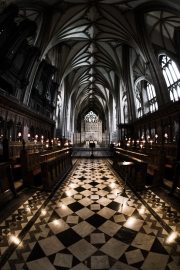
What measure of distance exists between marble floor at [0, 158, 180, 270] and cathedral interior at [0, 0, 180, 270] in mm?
16

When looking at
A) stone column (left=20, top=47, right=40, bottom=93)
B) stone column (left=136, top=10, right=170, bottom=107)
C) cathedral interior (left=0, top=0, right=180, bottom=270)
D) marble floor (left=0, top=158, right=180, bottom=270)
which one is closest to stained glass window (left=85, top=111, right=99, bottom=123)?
cathedral interior (left=0, top=0, right=180, bottom=270)

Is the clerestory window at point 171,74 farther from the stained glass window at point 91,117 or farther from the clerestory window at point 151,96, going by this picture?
the stained glass window at point 91,117

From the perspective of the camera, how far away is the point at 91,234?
2.26 meters

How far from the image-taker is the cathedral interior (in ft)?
6.47

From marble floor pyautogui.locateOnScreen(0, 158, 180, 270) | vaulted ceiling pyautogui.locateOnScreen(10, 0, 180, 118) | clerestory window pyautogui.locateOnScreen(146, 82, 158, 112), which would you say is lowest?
marble floor pyautogui.locateOnScreen(0, 158, 180, 270)

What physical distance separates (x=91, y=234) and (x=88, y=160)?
30.6ft

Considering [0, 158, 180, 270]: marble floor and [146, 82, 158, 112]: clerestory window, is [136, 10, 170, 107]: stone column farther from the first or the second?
[0, 158, 180, 270]: marble floor

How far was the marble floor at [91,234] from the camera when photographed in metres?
1.72

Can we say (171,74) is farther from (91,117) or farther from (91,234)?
(91,117)

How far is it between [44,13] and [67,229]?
16496mm

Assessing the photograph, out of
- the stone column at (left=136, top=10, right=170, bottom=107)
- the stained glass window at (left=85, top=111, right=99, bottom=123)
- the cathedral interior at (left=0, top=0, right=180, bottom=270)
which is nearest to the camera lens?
the cathedral interior at (left=0, top=0, right=180, bottom=270)

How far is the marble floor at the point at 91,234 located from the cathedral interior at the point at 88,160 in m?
0.02

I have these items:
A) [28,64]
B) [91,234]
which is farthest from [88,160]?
[28,64]

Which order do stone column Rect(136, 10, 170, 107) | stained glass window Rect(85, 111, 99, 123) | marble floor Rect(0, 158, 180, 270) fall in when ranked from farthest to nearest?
stained glass window Rect(85, 111, 99, 123) < stone column Rect(136, 10, 170, 107) < marble floor Rect(0, 158, 180, 270)
